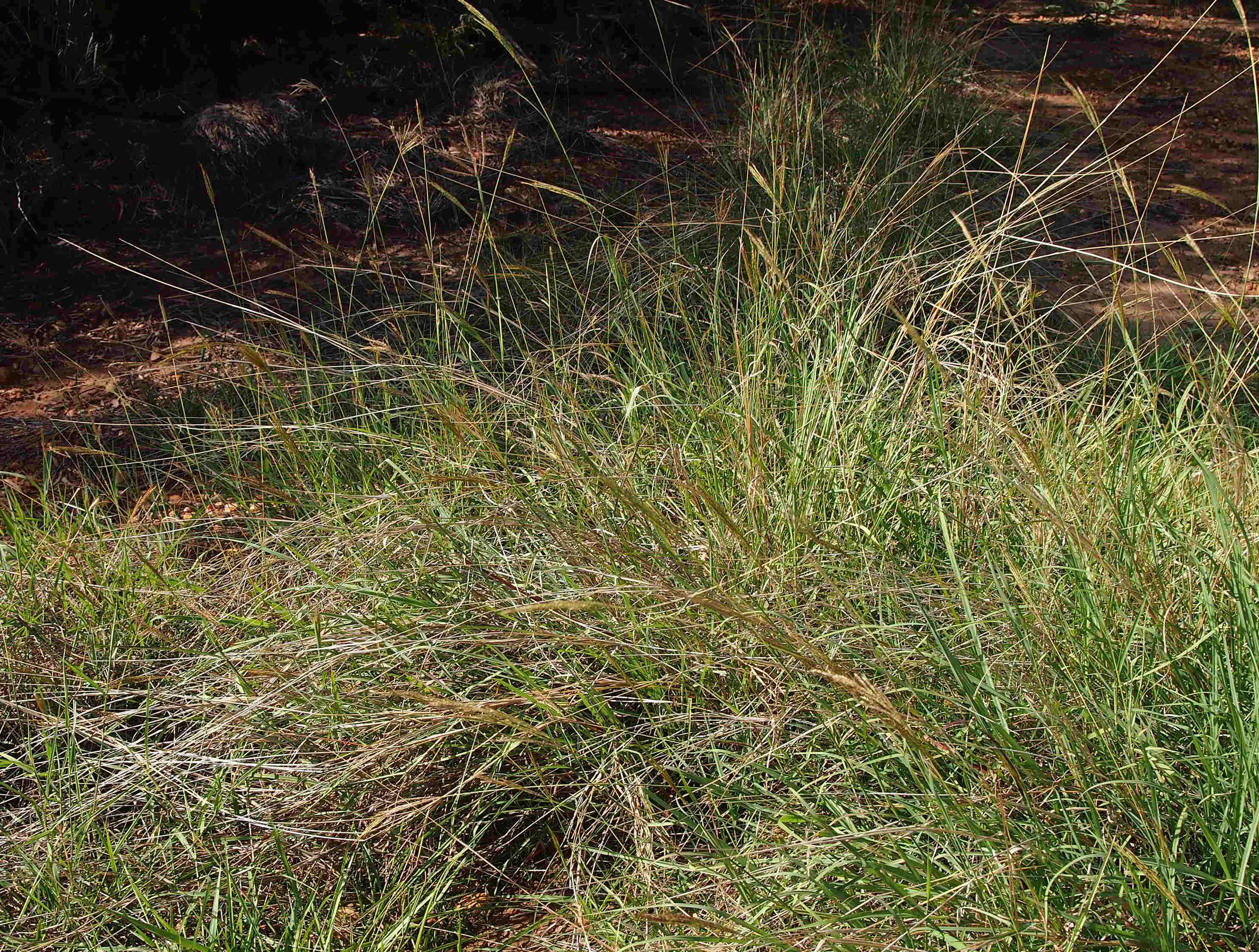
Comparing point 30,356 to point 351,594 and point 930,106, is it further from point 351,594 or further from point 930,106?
point 930,106

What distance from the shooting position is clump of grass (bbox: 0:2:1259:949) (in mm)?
1305

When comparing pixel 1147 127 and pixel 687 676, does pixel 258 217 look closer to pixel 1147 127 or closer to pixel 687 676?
pixel 687 676

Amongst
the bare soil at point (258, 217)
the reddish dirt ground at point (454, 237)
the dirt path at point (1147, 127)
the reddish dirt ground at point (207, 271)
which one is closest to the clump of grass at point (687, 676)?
the reddish dirt ground at point (454, 237)

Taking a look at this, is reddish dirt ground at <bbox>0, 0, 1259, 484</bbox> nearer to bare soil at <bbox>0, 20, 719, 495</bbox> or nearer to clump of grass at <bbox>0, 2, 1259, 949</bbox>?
bare soil at <bbox>0, 20, 719, 495</bbox>

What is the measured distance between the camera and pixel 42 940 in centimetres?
147

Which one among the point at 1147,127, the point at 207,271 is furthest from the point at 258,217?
the point at 1147,127

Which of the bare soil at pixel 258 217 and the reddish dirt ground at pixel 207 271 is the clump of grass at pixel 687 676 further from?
the bare soil at pixel 258 217

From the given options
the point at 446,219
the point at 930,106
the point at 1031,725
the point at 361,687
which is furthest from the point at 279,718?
the point at 930,106

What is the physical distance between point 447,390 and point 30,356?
6.59ft

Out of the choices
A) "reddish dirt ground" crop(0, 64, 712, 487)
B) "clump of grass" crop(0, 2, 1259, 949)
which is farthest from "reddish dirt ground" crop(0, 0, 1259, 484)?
"clump of grass" crop(0, 2, 1259, 949)

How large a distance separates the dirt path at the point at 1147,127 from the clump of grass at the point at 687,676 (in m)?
1.40

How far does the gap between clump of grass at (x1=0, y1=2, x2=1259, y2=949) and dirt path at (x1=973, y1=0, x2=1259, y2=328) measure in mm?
1398

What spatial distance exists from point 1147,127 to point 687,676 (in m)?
4.66

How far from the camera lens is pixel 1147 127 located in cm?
512
